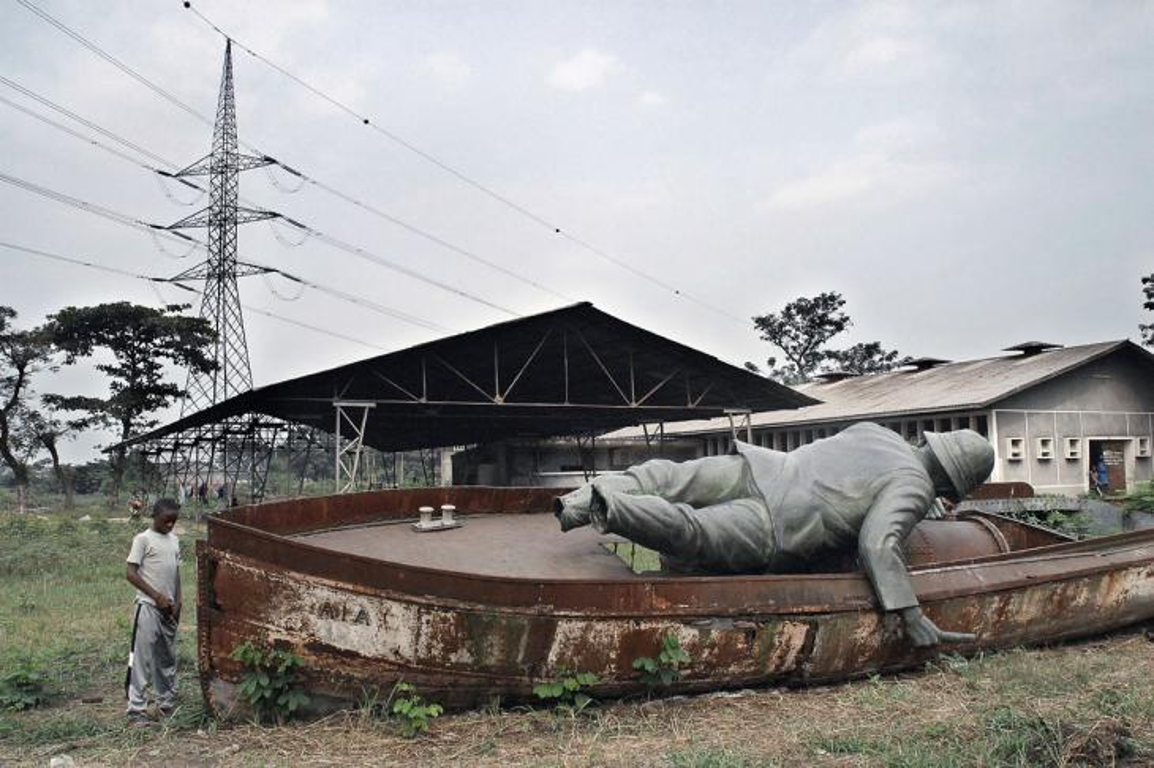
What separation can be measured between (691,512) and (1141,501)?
11.7 metres

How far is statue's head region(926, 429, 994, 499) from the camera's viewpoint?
20.4 ft

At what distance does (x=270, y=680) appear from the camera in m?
4.76

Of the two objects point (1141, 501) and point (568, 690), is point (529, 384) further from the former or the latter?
point (568, 690)

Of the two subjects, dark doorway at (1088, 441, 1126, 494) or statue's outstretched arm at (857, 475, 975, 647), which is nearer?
statue's outstretched arm at (857, 475, 975, 647)

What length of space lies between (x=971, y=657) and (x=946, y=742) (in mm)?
1962

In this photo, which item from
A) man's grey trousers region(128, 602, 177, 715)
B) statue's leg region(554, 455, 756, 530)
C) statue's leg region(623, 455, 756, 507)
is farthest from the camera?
statue's leg region(623, 455, 756, 507)

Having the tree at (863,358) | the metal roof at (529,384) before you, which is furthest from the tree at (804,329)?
the metal roof at (529,384)

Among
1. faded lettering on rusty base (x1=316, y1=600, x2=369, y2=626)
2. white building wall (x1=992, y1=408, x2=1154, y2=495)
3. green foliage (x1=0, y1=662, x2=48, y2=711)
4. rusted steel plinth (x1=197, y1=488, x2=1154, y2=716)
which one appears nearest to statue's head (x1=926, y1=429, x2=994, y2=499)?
rusted steel plinth (x1=197, y1=488, x2=1154, y2=716)

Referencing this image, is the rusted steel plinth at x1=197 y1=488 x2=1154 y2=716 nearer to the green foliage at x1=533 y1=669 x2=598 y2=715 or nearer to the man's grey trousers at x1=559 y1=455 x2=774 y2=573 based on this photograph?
the green foliage at x1=533 y1=669 x2=598 y2=715

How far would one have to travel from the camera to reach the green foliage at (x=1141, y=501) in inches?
522

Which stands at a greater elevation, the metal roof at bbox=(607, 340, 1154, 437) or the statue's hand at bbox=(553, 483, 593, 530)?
the metal roof at bbox=(607, 340, 1154, 437)

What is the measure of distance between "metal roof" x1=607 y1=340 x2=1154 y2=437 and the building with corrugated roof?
0.04 metres

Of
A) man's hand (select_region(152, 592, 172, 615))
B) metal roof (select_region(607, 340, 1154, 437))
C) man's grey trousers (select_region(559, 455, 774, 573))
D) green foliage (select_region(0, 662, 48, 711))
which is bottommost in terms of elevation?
green foliage (select_region(0, 662, 48, 711))

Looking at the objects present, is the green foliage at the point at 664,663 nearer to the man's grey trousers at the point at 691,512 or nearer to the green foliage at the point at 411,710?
the man's grey trousers at the point at 691,512
